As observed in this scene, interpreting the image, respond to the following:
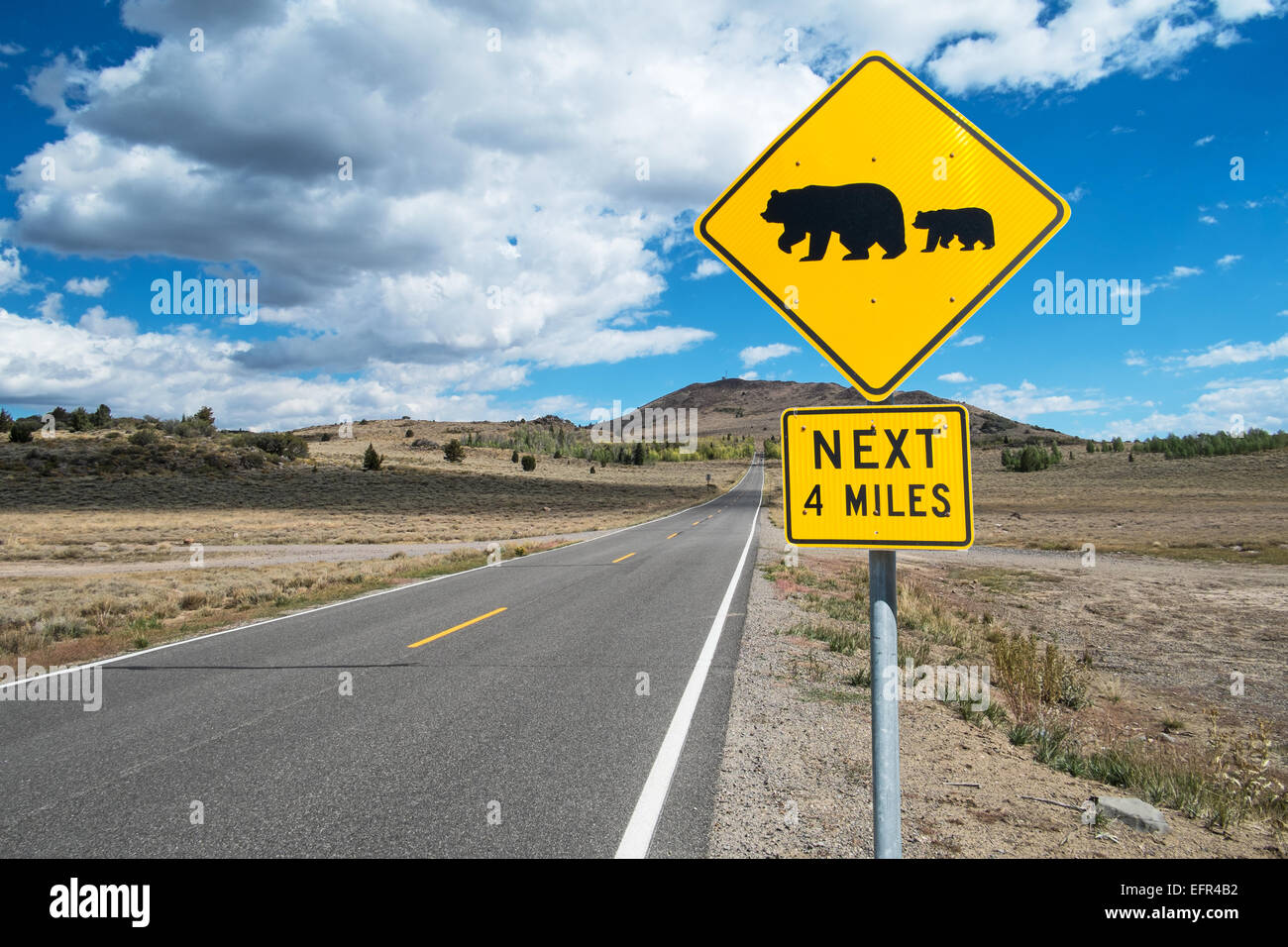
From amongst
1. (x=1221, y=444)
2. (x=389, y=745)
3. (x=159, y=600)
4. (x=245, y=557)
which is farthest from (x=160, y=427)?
(x=1221, y=444)

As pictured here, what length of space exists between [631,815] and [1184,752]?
5894 millimetres

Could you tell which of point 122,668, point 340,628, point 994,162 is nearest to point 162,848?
point 994,162

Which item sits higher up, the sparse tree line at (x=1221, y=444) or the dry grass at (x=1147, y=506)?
the sparse tree line at (x=1221, y=444)

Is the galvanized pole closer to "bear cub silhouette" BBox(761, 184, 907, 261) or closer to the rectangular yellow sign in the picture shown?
the rectangular yellow sign

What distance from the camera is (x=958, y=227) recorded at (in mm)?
2119

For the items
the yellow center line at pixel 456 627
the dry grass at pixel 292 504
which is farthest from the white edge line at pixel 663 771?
the dry grass at pixel 292 504

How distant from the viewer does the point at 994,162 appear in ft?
7.00

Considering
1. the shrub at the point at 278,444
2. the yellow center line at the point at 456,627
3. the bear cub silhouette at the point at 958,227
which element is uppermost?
the shrub at the point at 278,444

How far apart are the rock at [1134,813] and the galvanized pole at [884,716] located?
2.85m

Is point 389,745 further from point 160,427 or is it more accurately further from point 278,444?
point 160,427

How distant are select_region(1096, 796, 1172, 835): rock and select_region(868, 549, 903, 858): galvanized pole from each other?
9.34ft

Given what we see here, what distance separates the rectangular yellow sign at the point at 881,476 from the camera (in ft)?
6.64

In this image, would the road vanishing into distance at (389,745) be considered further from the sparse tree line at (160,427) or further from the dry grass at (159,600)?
the sparse tree line at (160,427)

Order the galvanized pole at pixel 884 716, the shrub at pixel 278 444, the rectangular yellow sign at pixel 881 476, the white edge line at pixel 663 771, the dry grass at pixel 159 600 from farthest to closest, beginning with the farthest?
the shrub at pixel 278 444 → the dry grass at pixel 159 600 → the white edge line at pixel 663 771 → the rectangular yellow sign at pixel 881 476 → the galvanized pole at pixel 884 716
